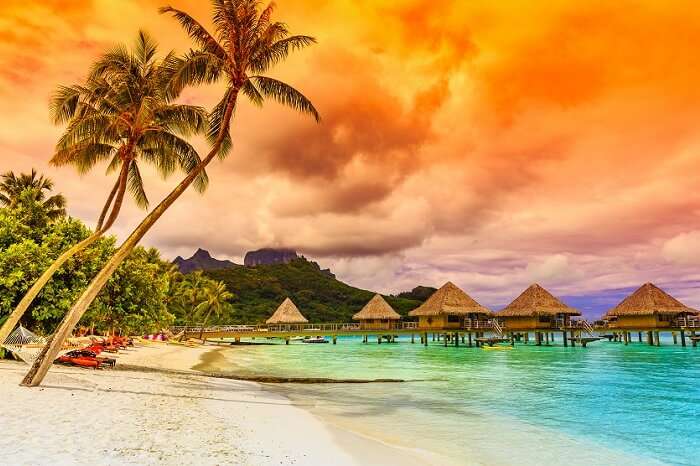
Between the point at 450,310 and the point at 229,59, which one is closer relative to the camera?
the point at 229,59

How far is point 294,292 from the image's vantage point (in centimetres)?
11256

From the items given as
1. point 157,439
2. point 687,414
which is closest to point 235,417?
point 157,439

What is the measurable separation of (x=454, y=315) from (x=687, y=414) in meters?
37.4

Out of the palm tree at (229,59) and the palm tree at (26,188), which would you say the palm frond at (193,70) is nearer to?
the palm tree at (229,59)

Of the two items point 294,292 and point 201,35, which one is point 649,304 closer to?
point 201,35

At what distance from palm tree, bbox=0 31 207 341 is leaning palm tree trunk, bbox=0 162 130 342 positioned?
3 cm

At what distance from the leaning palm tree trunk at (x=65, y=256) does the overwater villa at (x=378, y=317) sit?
1861 inches

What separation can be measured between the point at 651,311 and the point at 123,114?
170 ft

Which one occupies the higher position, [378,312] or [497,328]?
[378,312]

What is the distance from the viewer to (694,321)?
46.2 metres

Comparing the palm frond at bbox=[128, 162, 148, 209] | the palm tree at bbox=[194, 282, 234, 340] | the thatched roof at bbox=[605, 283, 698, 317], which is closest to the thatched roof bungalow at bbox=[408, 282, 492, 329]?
the thatched roof at bbox=[605, 283, 698, 317]

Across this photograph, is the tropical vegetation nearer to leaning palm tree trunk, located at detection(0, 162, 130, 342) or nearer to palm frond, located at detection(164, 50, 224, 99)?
leaning palm tree trunk, located at detection(0, 162, 130, 342)

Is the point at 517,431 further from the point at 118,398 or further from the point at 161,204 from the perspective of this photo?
the point at 161,204

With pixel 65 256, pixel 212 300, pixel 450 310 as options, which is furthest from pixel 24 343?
pixel 212 300
